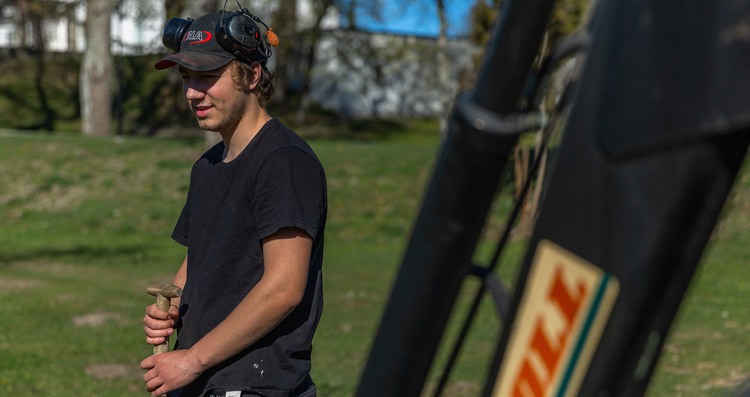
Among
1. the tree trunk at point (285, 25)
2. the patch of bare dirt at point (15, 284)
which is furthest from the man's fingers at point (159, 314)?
the tree trunk at point (285, 25)

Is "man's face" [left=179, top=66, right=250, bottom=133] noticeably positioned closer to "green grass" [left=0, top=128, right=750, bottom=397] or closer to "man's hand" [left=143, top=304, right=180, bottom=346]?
"man's hand" [left=143, top=304, right=180, bottom=346]

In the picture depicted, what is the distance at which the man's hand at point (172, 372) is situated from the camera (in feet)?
9.70

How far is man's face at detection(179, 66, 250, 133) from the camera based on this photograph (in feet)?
10.3

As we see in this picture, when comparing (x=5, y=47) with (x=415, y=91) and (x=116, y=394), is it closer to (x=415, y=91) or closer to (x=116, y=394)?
(x=415, y=91)

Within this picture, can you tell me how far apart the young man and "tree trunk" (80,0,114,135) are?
2484 cm

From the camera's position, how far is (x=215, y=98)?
313cm

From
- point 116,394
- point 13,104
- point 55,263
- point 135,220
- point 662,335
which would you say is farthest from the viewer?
point 13,104

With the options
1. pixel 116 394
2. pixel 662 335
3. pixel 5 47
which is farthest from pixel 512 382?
pixel 5 47

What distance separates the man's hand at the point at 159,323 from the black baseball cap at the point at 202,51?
69 centimetres

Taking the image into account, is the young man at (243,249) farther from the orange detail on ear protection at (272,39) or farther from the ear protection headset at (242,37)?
the orange detail on ear protection at (272,39)

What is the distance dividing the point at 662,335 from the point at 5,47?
41.0 meters

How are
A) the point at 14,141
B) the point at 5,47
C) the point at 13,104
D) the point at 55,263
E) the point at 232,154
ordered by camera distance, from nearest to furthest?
1. the point at 232,154
2. the point at 55,263
3. the point at 14,141
4. the point at 13,104
5. the point at 5,47

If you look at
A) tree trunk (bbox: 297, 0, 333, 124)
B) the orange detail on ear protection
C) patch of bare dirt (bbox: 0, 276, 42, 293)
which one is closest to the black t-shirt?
the orange detail on ear protection

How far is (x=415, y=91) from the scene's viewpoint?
43.4m
